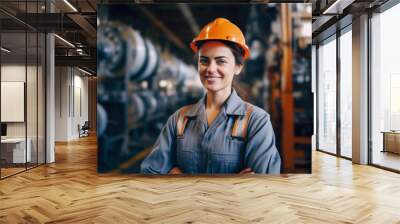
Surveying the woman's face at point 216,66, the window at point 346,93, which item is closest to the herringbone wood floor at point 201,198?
the woman's face at point 216,66

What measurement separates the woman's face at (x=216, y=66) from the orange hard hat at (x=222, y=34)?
12 cm

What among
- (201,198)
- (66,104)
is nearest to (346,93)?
(201,198)

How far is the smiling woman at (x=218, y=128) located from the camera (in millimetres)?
6027

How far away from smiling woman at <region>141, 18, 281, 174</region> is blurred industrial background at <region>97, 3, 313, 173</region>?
5.4 inches

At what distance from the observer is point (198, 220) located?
3.77 m

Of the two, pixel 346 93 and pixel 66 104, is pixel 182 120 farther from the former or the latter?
pixel 66 104

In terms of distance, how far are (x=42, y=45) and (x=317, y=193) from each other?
20.5 feet

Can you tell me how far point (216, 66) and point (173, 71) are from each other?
0.73 metres

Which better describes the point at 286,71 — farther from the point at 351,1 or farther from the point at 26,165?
the point at 26,165

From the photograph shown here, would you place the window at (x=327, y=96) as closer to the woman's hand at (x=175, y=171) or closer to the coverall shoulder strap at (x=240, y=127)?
the coverall shoulder strap at (x=240, y=127)

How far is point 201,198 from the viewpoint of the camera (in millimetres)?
4750

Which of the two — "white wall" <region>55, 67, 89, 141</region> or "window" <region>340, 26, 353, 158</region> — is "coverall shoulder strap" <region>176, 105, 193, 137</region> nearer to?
"window" <region>340, 26, 353, 158</region>

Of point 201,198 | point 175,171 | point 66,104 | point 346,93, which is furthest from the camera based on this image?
point 66,104

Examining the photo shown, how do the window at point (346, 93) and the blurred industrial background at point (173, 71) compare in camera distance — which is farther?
the window at point (346, 93)
